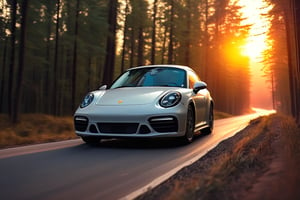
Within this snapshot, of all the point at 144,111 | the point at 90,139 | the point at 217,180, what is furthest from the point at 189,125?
the point at 217,180

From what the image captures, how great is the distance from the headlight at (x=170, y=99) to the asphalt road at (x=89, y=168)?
2.47ft

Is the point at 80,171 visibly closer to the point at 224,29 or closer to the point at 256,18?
the point at 256,18

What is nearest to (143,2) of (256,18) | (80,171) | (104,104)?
(256,18)

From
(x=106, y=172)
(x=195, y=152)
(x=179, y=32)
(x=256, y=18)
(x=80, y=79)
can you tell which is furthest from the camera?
(x=80, y=79)

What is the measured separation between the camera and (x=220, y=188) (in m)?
2.60

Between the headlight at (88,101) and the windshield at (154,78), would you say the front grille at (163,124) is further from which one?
the headlight at (88,101)

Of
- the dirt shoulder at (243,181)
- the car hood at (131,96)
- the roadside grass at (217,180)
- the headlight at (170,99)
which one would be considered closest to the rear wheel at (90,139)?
the car hood at (131,96)

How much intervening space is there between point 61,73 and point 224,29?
18.4 meters

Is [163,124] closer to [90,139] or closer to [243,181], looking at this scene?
[90,139]

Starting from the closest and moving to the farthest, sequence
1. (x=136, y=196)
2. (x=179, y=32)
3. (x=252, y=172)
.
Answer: (x=136, y=196), (x=252, y=172), (x=179, y=32)

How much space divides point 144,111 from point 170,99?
1.81 feet

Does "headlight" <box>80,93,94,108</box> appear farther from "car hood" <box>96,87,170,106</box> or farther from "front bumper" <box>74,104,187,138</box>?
"front bumper" <box>74,104,187,138</box>

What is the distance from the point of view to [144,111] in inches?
231

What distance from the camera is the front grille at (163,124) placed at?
19.2ft
